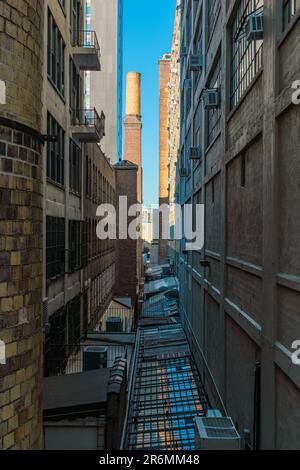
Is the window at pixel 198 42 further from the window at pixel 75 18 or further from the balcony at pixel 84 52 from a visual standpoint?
the window at pixel 75 18

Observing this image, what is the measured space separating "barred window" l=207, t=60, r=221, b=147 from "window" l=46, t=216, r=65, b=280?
5.64 meters

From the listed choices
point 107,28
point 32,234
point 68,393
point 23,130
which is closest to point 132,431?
point 68,393

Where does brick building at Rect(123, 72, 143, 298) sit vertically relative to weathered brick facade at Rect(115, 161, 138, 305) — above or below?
above

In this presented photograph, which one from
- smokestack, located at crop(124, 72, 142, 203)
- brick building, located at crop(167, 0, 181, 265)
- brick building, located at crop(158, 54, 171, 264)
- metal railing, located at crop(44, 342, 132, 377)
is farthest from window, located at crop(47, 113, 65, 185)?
brick building, located at crop(158, 54, 171, 264)

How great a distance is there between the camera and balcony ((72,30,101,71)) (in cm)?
1809

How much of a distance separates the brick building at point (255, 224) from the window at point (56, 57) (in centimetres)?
481

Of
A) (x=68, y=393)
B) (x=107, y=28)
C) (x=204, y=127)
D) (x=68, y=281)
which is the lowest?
(x=68, y=393)

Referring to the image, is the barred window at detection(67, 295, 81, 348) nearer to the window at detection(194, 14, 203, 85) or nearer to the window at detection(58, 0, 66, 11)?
the window at detection(58, 0, 66, 11)

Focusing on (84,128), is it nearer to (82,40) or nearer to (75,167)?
(75,167)

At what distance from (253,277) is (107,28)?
278ft

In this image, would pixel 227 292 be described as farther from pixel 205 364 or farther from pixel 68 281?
pixel 68 281

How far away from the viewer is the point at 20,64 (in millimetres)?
6117

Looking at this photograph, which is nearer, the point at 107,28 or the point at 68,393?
the point at 68,393

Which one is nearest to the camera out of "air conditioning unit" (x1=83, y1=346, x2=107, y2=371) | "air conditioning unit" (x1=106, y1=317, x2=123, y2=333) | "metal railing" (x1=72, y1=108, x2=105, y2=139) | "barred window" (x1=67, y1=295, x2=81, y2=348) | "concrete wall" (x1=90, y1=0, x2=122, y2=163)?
"air conditioning unit" (x1=83, y1=346, x2=107, y2=371)
